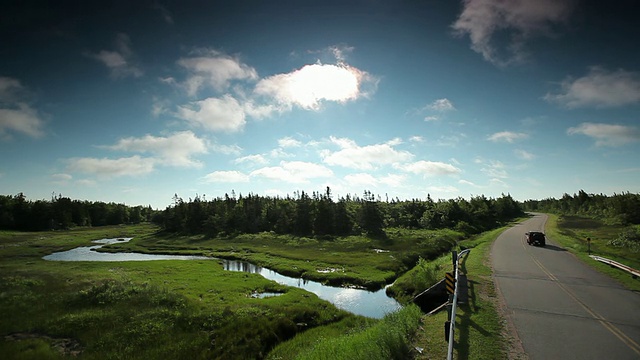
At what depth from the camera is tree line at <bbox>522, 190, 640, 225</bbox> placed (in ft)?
275

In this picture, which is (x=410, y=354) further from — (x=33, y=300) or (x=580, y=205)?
(x=580, y=205)

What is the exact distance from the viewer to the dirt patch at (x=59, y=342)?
19.5 m

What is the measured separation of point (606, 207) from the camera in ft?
385

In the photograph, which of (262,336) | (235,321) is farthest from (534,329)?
(235,321)

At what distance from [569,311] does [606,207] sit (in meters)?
143

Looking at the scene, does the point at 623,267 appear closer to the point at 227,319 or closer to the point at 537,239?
the point at 537,239

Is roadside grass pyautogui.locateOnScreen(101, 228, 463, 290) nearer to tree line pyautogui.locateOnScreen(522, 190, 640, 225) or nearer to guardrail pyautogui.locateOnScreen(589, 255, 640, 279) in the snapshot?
guardrail pyautogui.locateOnScreen(589, 255, 640, 279)

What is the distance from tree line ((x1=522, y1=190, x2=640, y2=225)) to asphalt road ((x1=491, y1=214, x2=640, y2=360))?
8409 cm

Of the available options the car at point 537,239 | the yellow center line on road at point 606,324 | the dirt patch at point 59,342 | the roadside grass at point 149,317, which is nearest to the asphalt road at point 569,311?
Result: the yellow center line on road at point 606,324

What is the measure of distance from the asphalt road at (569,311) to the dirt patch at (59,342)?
26716 millimetres

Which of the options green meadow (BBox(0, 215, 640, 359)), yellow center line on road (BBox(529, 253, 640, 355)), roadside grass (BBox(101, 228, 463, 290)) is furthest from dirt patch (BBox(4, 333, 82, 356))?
yellow center line on road (BBox(529, 253, 640, 355))

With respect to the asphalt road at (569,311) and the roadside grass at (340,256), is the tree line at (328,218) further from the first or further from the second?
the asphalt road at (569,311)

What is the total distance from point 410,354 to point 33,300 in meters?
35.9

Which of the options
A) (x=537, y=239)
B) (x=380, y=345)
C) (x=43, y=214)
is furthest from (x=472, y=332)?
(x=43, y=214)
